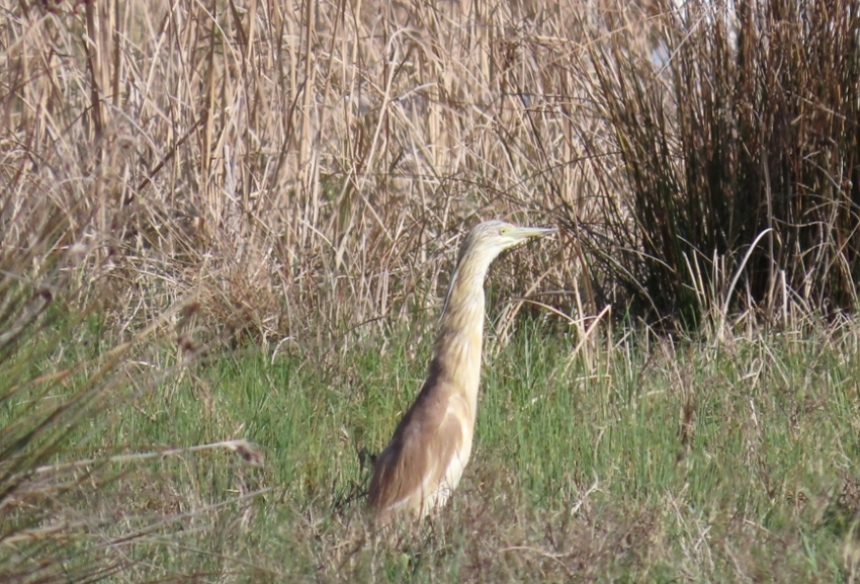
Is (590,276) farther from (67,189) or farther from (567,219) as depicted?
(67,189)

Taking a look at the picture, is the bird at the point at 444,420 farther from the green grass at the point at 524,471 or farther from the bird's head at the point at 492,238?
the green grass at the point at 524,471

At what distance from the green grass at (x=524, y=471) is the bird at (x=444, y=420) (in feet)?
0.37

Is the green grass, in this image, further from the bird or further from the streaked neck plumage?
the streaked neck plumage

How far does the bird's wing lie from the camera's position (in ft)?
12.3

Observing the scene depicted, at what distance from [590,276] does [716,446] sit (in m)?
1.76

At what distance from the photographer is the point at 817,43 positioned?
520 centimetres

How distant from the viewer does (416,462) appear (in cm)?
381

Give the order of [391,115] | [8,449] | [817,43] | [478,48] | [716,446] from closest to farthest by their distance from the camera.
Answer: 1. [8,449]
2. [716,446]
3. [817,43]
4. [391,115]
5. [478,48]

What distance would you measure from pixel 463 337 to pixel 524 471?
450 mm

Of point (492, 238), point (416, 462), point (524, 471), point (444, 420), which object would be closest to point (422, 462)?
point (416, 462)

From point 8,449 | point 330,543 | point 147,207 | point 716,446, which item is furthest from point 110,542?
point 147,207

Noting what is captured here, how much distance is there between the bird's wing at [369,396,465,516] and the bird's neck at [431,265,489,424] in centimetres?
22

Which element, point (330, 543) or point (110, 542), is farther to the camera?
point (330, 543)

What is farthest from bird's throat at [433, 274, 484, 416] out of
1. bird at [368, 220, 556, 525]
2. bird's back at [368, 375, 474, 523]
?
bird's back at [368, 375, 474, 523]
